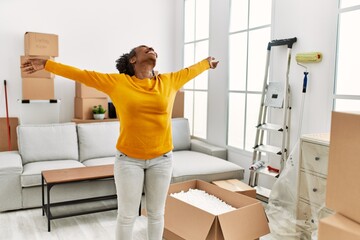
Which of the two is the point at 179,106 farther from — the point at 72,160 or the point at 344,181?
the point at 344,181

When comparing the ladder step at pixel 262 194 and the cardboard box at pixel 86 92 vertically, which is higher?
the cardboard box at pixel 86 92

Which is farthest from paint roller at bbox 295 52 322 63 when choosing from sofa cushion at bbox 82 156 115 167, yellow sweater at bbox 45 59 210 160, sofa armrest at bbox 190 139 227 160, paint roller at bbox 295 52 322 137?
sofa cushion at bbox 82 156 115 167

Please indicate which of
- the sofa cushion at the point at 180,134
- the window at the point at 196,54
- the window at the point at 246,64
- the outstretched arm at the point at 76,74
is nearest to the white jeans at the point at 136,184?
the outstretched arm at the point at 76,74

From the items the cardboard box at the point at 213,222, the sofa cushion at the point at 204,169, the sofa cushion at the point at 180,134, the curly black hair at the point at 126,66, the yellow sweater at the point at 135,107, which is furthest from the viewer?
the sofa cushion at the point at 180,134

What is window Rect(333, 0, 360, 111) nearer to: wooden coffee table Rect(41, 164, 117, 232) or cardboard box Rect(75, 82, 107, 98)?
wooden coffee table Rect(41, 164, 117, 232)

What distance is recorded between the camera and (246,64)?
13.1ft

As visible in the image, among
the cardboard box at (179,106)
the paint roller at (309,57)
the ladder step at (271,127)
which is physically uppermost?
the paint roller at (309,57)

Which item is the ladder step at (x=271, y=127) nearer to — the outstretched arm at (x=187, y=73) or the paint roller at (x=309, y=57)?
the paint roller at (x=309, y=57)

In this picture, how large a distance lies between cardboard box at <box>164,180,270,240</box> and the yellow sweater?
2.32ft

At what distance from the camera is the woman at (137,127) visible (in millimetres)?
1999

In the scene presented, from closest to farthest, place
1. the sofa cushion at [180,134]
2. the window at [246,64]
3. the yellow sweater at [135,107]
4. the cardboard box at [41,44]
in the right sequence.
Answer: the yellow sweater at [135,107]
the window at [246,64]
the cardboard box at [41,44]
the sofa cushion at [180,134]

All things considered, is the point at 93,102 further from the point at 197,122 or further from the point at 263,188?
the point at 263,188

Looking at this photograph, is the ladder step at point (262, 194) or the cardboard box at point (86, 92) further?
the cardboard box at point (86, 92)

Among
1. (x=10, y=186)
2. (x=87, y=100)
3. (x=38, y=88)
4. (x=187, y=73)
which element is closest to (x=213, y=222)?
(x=187, y=73)
